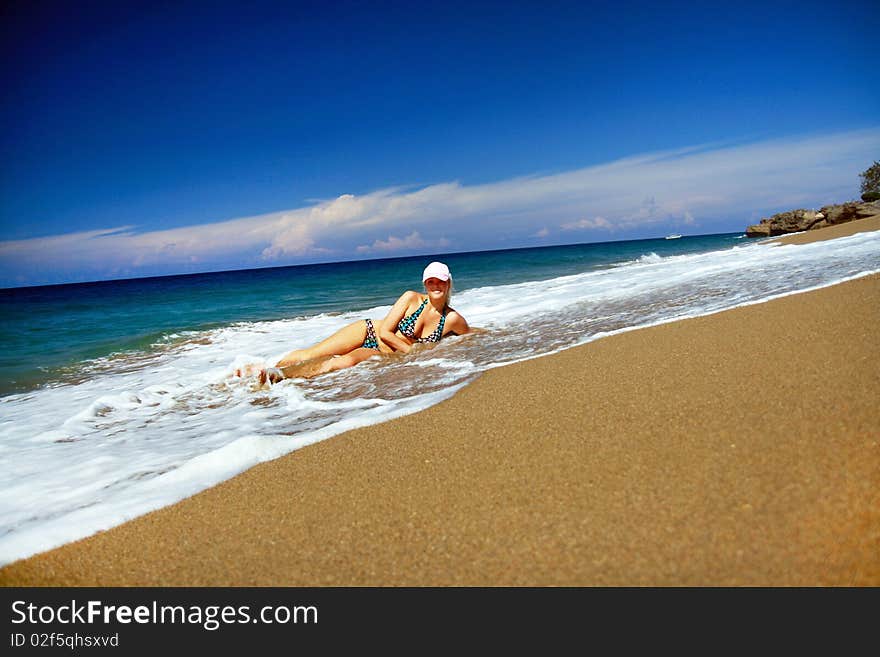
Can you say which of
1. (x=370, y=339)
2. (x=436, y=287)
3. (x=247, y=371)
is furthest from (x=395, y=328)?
(x=247, y=371)

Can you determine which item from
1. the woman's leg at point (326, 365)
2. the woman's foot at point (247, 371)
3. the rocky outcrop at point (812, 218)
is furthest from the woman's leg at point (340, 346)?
the rocky outcrop at point (812, 218)

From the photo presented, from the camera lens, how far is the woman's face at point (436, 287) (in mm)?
5585

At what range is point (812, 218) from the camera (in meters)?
33.3

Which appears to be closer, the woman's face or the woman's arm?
the woman's face

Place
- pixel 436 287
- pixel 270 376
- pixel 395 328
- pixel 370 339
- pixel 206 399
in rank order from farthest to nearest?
pixel 370 339 → pixel 395 328 → pixel 436 287 → pixel 270 376 → pixel 206 399

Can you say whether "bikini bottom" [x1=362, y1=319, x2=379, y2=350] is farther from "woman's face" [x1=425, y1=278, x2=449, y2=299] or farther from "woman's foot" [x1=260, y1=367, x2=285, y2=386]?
"woman's foot" [x1=260, y1=367, x2=285, y2=386]

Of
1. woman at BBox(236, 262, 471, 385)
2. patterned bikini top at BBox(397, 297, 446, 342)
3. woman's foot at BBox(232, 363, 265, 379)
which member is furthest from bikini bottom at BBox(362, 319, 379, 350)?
woman's foot at BBox(232, 363, 265, 379)

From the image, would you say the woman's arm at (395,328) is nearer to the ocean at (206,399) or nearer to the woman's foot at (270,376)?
the ocean at (206,399)

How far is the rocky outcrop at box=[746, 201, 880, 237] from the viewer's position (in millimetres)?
26094

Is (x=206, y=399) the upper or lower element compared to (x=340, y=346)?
lower

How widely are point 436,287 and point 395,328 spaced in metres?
0.73

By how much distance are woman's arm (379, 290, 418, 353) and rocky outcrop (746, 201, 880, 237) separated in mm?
28416

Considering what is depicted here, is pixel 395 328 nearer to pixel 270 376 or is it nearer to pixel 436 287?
pixel 436 287

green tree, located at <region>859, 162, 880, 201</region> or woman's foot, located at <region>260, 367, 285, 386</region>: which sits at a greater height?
green tree, located at <region>859, 162, 880, 201</region>
